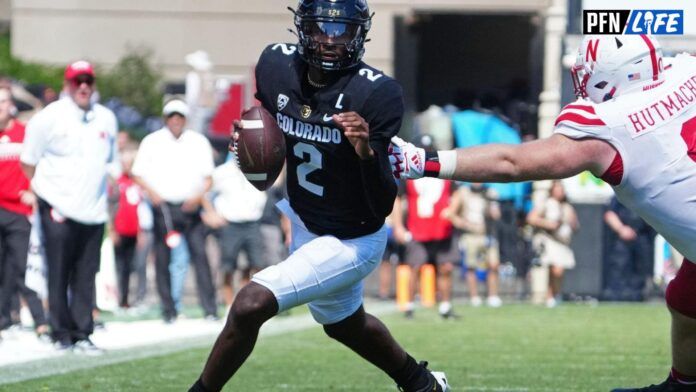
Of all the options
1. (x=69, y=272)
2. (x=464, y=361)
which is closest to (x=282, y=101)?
(x=464, y=361)

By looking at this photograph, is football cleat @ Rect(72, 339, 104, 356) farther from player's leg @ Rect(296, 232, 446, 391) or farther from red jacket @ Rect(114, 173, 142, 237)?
red jacket @ Rect(114, 173, 142, 237)

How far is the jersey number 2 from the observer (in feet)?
19.7

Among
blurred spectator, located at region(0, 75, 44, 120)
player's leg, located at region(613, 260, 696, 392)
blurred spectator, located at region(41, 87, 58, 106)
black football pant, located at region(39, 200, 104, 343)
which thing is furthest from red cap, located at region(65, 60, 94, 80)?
player's leg, located at region(613, 260, 696, 392)

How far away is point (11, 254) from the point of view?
11.0 m

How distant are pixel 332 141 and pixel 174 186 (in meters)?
7.22

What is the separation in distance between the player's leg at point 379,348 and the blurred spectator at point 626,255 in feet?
33.9

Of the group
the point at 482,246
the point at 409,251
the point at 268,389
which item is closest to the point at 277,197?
the point at 409,251

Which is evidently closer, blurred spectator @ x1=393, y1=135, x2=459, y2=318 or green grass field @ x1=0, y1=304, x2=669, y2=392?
green grass field @ x1=0, y1=304, x2=669, y2=392

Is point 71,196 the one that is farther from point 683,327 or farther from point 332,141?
point 683,327

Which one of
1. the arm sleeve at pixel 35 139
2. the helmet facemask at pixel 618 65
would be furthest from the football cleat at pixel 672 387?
the arm sleeve at pixel 35 139

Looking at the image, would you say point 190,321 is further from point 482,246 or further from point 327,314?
point 327,314

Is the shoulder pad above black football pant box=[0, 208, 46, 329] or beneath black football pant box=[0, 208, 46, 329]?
above

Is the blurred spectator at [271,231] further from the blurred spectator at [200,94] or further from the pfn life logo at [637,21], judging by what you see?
the blurred spectator at [200,94]

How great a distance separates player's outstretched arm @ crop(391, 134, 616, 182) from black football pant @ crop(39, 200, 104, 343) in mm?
4841
